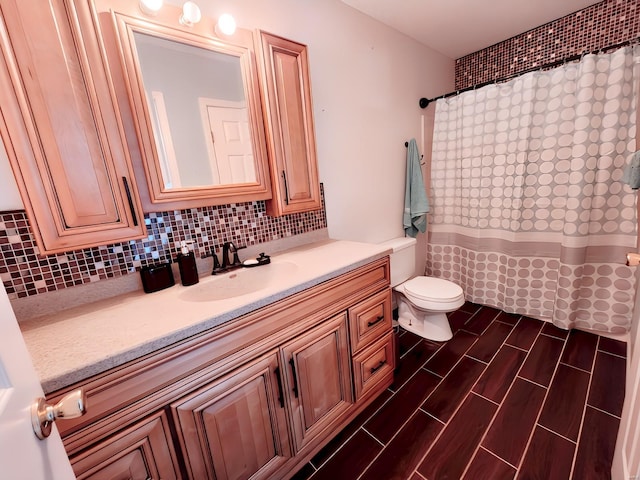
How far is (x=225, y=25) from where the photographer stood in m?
1.12

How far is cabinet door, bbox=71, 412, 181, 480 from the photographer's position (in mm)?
660

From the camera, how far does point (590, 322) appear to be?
1899 mm

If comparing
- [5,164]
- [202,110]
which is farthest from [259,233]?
[5,164]

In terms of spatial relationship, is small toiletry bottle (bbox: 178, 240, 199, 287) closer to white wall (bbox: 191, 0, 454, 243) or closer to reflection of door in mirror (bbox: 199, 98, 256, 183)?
reflection of door in mirror (bbox: 199, 98, 256, 183)

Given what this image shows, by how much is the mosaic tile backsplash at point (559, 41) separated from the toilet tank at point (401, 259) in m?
1.46

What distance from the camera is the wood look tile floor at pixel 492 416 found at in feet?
3.78

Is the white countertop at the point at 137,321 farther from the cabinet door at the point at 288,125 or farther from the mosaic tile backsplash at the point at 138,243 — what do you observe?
the cabinet door at the point at 288,125

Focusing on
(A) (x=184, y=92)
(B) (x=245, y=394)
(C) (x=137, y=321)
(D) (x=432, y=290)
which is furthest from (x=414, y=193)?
(C) (x=137, y=321)

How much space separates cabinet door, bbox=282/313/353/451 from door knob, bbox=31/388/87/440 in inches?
25.4

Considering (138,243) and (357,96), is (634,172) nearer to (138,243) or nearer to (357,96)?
(357,96)

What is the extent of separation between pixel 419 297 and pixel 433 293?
0.10 metres

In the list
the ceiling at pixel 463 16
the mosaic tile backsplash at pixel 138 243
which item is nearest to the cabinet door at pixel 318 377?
the mosaic tile backsplash at pixel 138 243

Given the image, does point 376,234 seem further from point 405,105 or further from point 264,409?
point 264,409

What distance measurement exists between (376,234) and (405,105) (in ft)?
3.61
